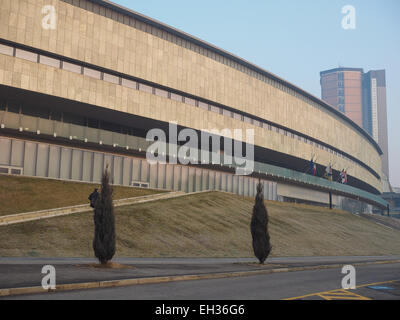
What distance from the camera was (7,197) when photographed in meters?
30.5

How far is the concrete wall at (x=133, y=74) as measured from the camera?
39.3m

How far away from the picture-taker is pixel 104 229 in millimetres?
18656

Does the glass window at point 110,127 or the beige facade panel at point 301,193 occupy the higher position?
the glass window at point 110,127

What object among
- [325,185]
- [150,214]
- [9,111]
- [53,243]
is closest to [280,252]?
[150,214]

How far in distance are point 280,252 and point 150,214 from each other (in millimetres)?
9580

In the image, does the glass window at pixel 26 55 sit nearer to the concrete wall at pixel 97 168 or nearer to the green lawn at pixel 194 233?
the concrete wall at pixel 97 168

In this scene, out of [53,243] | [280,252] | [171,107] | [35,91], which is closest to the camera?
[53,243]

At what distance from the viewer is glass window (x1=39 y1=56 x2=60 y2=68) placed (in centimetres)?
4067

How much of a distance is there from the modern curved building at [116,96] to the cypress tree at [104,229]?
23.0m

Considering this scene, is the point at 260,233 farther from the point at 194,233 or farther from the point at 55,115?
the point at 55,115

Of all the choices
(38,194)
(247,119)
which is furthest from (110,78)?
(247,119)

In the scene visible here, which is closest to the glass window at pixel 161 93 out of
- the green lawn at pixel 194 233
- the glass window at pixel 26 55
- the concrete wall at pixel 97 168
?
the concrete wall at pixel 97 168

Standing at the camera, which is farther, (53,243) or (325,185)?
(325,185)
